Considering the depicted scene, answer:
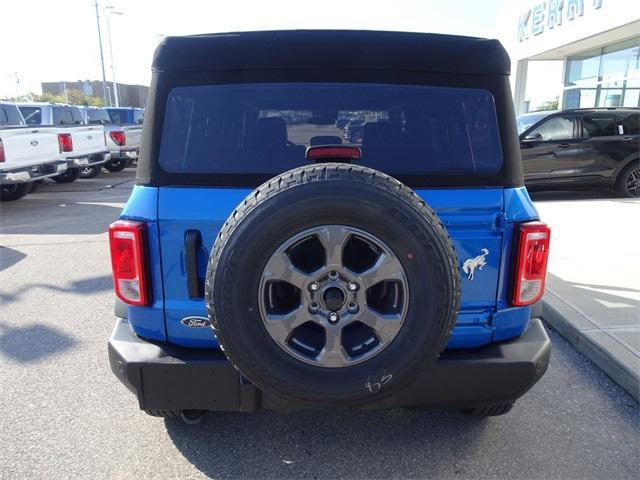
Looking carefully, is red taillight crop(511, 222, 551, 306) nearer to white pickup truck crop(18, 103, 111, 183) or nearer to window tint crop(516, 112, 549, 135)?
window tint crop(516, 112, 549, 135)

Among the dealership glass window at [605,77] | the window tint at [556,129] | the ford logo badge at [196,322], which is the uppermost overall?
the dealership glass window at [605,77]

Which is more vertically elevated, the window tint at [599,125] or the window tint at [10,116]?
the window tint at [10,116]

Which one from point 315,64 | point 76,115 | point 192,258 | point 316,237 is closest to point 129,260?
point 192,258

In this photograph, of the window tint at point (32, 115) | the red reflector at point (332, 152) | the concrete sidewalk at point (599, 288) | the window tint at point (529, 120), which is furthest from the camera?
the window tint at point (32, 115)

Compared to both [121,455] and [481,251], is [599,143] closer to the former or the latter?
[481,251]

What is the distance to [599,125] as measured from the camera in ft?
29.1

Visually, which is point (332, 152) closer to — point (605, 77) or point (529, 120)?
point (529, 120)

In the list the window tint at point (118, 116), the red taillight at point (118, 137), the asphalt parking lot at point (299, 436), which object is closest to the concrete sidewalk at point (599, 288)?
the asphalt parking lot at point (299, 436)

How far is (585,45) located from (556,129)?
29.8 ft

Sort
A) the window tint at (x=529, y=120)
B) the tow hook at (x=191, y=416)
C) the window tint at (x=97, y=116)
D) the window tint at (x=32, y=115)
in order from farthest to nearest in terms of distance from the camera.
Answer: the window tint at (x=97, y=116)
the window tint at (x=32, y=115)
the window tint at (x=529, y=120)
the tow hook at (x=191, y=416)

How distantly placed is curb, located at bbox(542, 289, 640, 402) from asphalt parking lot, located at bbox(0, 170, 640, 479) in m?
0.06

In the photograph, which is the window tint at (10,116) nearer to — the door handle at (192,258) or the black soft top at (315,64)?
the black soft top at (315,64)

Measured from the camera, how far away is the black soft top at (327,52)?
6.64 ft

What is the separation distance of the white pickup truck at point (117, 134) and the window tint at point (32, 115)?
1585 millimetres
